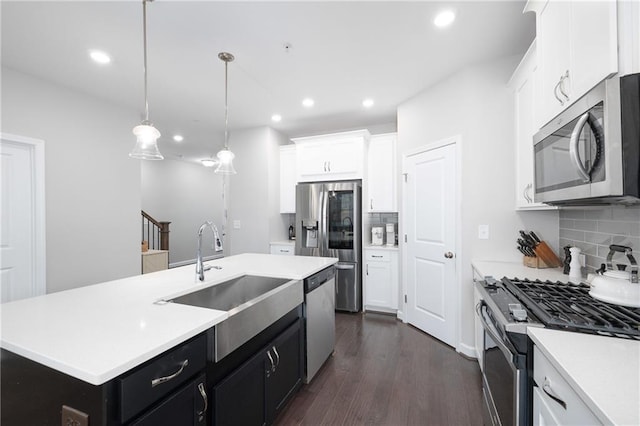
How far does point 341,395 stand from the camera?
2037mm

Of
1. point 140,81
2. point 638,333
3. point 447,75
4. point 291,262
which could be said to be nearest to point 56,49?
point 140,81

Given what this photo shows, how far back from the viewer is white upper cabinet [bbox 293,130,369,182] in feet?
12.6

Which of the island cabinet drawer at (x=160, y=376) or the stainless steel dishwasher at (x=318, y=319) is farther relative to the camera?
the stainless steel dishwasher at (x=318, y=319)

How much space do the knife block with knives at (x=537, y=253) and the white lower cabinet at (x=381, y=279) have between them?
1563 millimetres

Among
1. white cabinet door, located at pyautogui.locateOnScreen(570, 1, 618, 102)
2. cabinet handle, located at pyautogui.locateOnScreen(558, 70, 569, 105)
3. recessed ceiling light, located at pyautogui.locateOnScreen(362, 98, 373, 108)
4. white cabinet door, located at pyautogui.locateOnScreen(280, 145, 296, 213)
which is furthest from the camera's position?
white cabinet door, located at pyautogui.locateOnScreen(280, 145, 296, 213)

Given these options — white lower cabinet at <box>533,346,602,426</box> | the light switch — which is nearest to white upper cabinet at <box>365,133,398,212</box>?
the light switch

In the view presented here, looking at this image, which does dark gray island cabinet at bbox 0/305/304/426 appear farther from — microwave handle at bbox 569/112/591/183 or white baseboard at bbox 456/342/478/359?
white baseboard at bbox 456/342/478/359

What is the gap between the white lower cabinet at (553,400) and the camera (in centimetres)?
73

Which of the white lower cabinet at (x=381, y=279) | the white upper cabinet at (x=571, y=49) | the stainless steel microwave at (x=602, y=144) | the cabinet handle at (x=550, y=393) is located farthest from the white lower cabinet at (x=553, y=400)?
the white lower cabinet at (x=381, y=279)

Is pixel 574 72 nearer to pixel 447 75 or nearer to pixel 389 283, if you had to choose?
pixel 447 75

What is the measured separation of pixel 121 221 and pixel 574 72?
4450 mm

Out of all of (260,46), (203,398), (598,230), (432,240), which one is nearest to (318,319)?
(203,398)

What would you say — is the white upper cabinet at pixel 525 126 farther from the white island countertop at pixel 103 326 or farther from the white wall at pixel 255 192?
the white wall at pixel 255 192

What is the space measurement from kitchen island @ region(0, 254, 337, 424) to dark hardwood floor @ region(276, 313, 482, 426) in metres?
1.17
